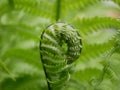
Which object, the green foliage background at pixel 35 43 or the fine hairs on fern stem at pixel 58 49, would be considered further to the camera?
the green foliage background at pixel 35 43

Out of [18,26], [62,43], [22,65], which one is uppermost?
[62,43]

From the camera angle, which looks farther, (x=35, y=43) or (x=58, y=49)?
(x=35, y=43)

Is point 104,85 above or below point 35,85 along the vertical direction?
above

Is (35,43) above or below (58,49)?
below

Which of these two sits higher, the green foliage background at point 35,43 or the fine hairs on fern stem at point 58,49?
the fine hairs on fern stem at point 58,49

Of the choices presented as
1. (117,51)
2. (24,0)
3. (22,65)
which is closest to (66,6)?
(24,0)

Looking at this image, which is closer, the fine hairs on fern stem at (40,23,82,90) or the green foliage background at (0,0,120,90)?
the fine hairs on fern stem at (40,23,82,90)

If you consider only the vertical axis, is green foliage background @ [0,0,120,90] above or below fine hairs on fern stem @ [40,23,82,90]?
below

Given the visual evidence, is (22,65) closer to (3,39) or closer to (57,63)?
(3,39)
